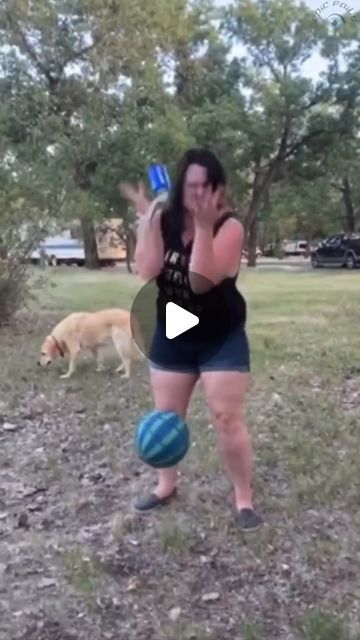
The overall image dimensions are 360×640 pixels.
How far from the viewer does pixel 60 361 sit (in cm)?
666

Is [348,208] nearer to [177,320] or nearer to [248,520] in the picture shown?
[248,520]

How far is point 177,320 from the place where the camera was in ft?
9.57

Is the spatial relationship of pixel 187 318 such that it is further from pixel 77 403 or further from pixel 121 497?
pixel 77 403

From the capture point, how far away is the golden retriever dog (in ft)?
20.1

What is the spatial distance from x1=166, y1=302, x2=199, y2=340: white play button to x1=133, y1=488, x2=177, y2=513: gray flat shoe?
75 centimetres

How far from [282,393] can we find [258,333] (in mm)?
3162

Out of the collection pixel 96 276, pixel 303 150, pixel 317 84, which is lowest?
pixel 96 276

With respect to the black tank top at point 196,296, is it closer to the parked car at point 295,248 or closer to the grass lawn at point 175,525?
the grass lawn at point 175,525

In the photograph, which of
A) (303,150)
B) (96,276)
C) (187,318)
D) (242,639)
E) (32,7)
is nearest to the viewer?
(242,639)

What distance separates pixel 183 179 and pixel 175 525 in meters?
1.26

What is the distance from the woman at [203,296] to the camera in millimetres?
2770

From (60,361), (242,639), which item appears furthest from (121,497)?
(60,361)

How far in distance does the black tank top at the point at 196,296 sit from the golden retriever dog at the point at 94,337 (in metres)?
3.18

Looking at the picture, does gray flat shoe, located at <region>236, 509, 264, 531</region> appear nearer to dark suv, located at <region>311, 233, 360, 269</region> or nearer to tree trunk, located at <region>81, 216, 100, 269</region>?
tree trunk, located at <region>81, 216, 100, 269</region>
